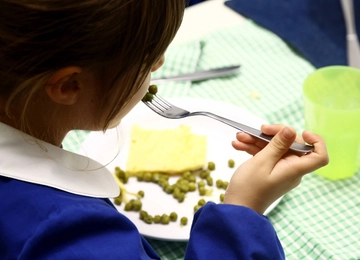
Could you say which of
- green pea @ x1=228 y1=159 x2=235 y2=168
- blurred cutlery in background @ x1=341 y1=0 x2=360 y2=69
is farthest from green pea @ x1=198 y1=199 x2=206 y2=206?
blurred cutlery in background @ x1=341 y1=0 x2=360 y2=69

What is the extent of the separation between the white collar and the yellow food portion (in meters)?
0.29

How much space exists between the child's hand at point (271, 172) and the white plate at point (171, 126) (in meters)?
0.16

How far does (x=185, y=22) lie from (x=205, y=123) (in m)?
0.39

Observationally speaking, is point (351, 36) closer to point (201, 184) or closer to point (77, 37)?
Result: point (201, 184)

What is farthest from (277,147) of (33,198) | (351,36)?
(351,36)

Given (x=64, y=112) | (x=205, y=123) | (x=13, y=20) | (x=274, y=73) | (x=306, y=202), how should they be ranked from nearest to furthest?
1. (x=13, y=20)
2. (x=64, y=112)
3. (x=306, y=202)
4. (x=205, y=123)
5. (x=274, y=73)

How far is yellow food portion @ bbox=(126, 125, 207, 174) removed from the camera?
3.00ft

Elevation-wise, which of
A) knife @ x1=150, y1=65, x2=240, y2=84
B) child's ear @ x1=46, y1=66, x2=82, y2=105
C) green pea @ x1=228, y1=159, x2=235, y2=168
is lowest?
green pea @ x1=228, y1=159, x2=235, y2=168

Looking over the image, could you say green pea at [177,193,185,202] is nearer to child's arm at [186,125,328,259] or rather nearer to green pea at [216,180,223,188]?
green pea at [216,180,223,188]

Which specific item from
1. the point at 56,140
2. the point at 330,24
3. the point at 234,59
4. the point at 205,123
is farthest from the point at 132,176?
the point at 330,24

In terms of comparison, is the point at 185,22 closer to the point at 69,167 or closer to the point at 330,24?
the point at 330,24

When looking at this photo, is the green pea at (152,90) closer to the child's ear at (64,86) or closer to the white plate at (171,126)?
the white plate at (171,126)

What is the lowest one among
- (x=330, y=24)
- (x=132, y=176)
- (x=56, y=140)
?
(x=132, y=176)

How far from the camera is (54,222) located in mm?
510
